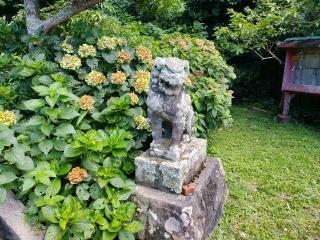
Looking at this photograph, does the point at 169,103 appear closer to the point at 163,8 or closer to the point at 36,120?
the point at 36,120

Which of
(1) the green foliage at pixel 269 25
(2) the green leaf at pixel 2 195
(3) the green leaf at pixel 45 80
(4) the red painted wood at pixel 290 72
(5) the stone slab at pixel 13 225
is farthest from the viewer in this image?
(1) the green foliage at pixel 269 25

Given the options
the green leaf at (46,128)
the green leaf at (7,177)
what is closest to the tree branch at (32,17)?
the green leaf at (46,128)

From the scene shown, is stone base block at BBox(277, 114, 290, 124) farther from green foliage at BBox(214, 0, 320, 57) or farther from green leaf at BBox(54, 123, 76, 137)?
green leaf at BBox(54, 123, 76, 137)

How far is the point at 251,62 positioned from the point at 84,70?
5.18 meters

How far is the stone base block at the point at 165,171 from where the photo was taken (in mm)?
2436

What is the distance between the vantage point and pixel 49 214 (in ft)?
7.14

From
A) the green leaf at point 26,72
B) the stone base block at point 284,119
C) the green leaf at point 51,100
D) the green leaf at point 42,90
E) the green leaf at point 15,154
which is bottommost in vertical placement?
the stone base block at point 284,119

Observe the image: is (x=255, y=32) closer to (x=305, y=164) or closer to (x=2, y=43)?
(x=305, y=164)

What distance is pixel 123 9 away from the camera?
26.5 feet

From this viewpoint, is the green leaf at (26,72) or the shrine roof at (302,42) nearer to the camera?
the green leaf at (26,72)

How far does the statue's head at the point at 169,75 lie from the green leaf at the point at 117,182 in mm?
733

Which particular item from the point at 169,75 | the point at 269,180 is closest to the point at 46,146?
the point at 169,75

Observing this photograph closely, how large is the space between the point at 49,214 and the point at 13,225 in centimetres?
27

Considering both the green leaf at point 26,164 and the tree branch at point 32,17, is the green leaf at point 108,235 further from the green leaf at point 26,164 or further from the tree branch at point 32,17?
the tree branch at point 32,17
